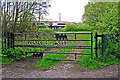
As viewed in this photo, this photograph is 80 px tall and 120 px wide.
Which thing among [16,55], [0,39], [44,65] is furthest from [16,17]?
[44,65]

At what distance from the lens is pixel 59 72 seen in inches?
143

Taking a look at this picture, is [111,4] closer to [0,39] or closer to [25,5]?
[25,5]

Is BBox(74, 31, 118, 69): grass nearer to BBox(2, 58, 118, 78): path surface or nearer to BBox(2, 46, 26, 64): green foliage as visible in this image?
BBox(2, 58, 118, 78): path surface

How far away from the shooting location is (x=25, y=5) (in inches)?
231

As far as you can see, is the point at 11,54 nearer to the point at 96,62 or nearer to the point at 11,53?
the point at 11,53

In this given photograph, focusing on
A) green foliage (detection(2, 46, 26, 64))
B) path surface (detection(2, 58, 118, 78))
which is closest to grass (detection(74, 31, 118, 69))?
path surface (detection(2, 58, 118, 78))

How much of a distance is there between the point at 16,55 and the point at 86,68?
2.49 meters

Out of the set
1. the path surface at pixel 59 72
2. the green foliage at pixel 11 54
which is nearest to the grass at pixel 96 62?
the path surface at pixel 59 72

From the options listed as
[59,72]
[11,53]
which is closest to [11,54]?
[11,53]

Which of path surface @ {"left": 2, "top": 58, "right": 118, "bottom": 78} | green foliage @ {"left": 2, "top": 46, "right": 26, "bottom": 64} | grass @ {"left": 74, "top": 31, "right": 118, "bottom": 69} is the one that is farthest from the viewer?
green foliage @ {"left": 2, "top": 46, "right": 26, "bottom": 64}

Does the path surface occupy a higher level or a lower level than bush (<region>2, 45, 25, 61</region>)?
lower

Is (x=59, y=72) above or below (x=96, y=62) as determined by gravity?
below

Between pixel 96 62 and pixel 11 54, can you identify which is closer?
pixel 96 62

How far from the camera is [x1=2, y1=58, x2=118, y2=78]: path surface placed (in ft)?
11.0
